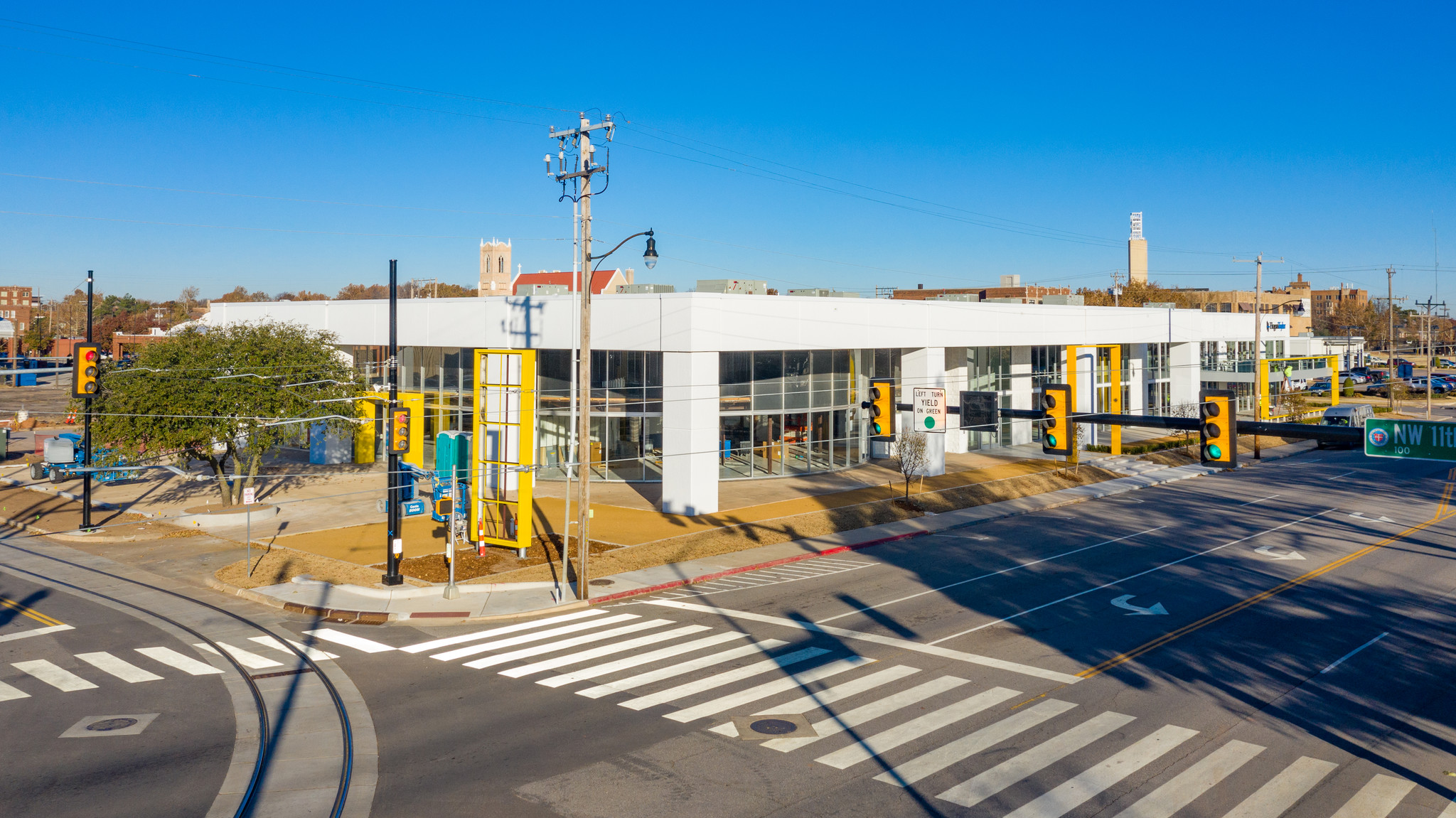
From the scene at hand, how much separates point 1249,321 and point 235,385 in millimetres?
70907

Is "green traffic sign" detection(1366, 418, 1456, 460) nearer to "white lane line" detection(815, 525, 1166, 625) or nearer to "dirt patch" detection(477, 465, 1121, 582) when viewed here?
"white lane line" detection(815, 525, 1166, 625)

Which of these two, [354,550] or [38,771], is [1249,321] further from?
[38,771]

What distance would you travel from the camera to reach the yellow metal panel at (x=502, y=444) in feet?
91.0

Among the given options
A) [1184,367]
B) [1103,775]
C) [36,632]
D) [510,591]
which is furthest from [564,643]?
[1184,367]

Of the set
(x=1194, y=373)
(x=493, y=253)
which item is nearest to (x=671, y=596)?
(x=1194, y=373)

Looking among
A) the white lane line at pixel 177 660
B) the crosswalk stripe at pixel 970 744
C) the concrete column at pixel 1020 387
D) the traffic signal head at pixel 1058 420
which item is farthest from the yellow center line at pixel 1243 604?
the concrete column at pixel 1020 387

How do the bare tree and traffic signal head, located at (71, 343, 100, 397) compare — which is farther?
the bare tree

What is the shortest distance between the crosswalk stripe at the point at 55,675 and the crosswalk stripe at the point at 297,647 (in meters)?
3.20

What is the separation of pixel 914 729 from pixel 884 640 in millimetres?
5055

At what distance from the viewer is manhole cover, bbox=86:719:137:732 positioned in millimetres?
14094

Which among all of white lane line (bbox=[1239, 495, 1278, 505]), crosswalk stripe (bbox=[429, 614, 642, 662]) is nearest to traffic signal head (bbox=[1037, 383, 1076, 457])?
crosswalk stripe (bbox=[429, 614, 642, 662])

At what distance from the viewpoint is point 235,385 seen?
3362 cm

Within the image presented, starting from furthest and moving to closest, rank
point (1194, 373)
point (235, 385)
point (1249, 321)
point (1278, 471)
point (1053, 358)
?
point (1249, 321)
point (1194, 373)
point (1053, 358)
point (1278, 471)
point (235, 385)

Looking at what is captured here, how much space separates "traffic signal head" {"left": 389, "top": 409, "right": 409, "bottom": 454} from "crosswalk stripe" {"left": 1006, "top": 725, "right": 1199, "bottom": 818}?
713 inches
